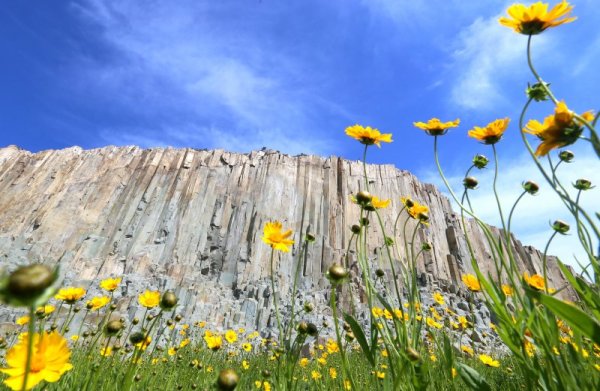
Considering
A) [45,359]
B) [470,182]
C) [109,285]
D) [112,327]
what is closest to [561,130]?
[470,182]

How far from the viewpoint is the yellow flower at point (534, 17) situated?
3.22ft

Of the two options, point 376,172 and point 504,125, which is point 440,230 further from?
point 504,125

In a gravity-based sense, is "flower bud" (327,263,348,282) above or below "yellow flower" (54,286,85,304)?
above

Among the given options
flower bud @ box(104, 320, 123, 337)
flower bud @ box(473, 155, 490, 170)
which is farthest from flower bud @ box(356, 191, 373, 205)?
flower bud @ box(104, 320, 123, 337)

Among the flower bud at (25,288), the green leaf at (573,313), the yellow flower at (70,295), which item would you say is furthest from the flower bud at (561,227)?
the yellow flower at (70,295)

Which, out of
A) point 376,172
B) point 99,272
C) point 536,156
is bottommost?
point 536,156

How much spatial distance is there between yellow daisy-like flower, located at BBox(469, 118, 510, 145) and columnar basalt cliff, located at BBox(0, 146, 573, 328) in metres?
18.1

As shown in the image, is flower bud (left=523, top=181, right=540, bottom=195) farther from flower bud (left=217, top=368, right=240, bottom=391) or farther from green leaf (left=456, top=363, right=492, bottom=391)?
flower bud (left=217, top=368, right=240, bottom=391)

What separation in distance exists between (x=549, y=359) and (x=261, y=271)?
876 inches

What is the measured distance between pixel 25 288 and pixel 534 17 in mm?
1376

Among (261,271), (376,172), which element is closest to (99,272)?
(261,271)

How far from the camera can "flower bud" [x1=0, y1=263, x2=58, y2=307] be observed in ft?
1.46

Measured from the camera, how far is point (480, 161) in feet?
5.47

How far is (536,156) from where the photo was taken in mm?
792
